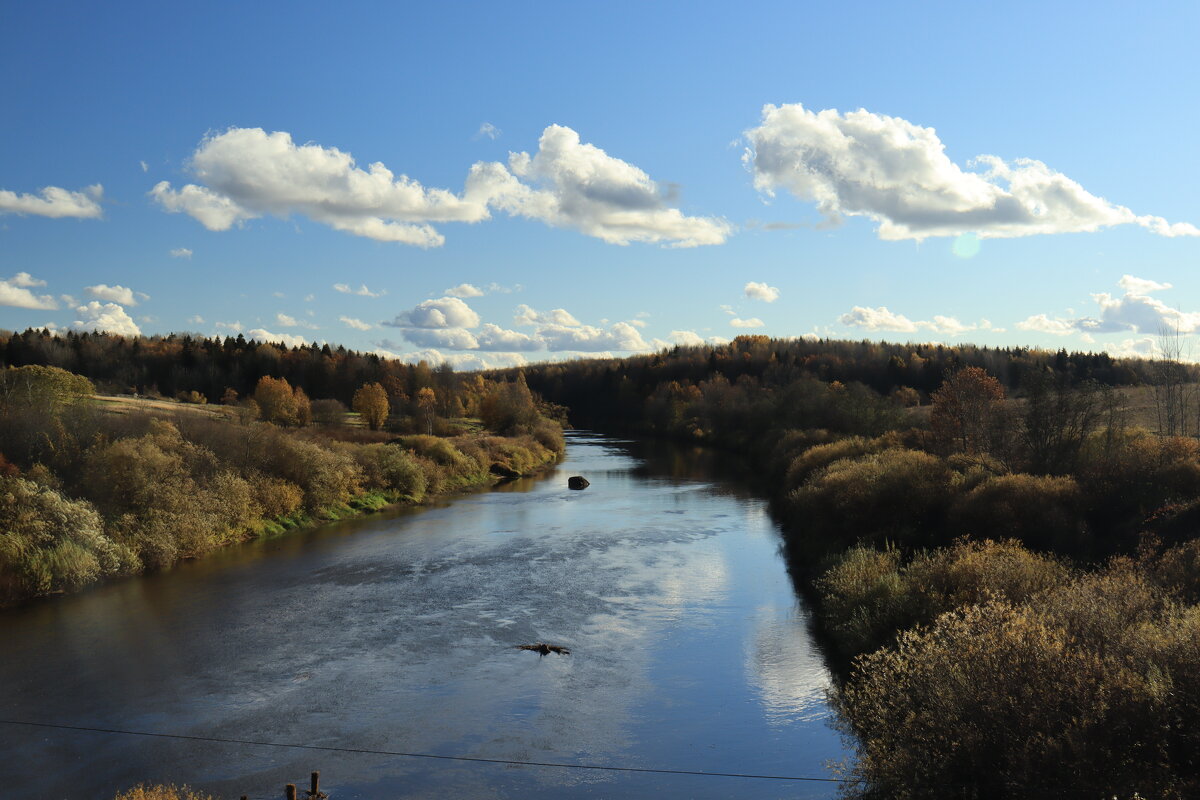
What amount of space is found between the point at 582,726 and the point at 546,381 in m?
155

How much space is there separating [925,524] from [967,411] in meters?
11.7

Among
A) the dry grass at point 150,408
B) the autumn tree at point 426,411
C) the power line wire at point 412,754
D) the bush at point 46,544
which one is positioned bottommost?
the power line wire at point 412,754

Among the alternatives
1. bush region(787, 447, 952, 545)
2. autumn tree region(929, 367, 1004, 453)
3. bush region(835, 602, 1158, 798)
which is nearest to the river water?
bush region(835, 602, 1158, 798)

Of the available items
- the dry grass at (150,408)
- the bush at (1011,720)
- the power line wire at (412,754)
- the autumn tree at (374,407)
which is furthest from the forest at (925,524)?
the dry grass at (150,408)

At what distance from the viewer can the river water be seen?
1247 centimetres

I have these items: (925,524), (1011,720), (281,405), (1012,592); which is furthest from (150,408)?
(1011,720)

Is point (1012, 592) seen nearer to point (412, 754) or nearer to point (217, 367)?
point (412, 754)

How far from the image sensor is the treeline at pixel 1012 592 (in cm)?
866

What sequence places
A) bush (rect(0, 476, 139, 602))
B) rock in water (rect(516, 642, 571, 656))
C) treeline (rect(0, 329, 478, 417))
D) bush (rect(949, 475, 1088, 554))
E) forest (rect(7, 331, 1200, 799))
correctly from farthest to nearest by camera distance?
treeline (rect(0, 329, 478, 417)), bush (rect(0, 476, 139, 602)), bush (rect(949, 475, 1088, 554)), rock in water (rect(516, 642, 571, 656)), forest (rect(7, 331, 1200, 799))

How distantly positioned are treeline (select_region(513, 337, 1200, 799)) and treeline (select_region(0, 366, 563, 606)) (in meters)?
20.4

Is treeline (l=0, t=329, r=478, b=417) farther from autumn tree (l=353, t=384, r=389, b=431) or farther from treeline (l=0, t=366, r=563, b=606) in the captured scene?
treeline (l=0, t=366, r=563, b=606)

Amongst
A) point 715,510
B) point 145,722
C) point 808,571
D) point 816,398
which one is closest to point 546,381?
point 816,398

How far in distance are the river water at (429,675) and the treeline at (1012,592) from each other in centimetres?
197

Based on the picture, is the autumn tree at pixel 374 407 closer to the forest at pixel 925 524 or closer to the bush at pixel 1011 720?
the forest at pixel 925 524
